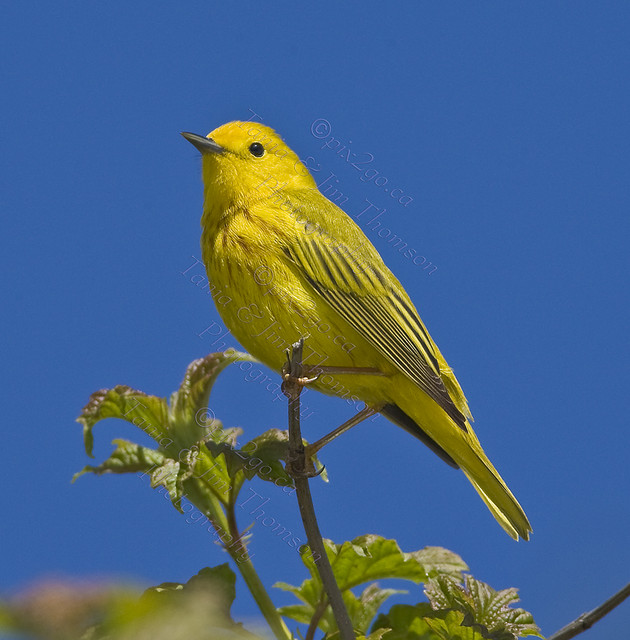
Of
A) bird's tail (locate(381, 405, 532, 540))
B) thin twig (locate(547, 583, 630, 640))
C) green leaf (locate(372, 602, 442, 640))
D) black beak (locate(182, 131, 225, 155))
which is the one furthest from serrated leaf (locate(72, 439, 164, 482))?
black beak (locate(182, 131, 225, 155))

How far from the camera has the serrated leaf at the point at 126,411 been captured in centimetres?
187

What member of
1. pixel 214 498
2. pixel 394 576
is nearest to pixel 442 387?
pixel 394 576

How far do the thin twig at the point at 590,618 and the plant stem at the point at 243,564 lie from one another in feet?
2.20

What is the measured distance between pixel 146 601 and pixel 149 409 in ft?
4.29

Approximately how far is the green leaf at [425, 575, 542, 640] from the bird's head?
6.32 ft

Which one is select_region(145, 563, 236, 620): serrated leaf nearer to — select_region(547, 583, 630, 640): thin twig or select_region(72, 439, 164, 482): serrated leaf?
select_region(72, 439, 164, 482): serrated leaf

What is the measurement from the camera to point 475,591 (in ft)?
5.93

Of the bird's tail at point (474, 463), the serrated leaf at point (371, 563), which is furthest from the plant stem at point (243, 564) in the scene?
the bird's tail at point (474, 463)

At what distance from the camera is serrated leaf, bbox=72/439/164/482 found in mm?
1832

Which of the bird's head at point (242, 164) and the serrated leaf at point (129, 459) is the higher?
the bird's head at point (242, 164)

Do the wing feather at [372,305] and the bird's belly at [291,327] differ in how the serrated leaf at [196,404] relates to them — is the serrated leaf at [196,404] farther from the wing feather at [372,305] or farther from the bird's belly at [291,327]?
the wing feather at [372,305]

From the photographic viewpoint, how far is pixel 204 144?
338 cm

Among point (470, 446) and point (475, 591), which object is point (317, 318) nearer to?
point (470, 446)

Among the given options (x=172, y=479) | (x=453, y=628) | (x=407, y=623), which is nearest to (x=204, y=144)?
(x=172, y=479)
